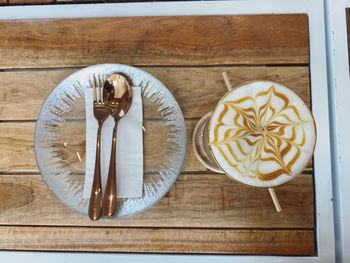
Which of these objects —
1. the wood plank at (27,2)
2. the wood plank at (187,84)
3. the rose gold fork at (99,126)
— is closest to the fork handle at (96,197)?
the rose gold fork at (99,126)

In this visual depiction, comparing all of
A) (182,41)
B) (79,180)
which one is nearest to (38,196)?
(79,180)

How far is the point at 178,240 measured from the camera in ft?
1.98

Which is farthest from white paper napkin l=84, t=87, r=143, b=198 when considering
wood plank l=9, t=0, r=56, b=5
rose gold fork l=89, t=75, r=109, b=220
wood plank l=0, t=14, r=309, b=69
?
wood plank l=9, t=0, r=56, b=5

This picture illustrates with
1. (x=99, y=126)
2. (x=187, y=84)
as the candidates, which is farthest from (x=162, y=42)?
(x=99, y=126)

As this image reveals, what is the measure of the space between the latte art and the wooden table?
0.62ft

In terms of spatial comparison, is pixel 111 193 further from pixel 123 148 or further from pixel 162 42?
pixel 162 42

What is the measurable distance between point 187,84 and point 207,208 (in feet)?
0.93

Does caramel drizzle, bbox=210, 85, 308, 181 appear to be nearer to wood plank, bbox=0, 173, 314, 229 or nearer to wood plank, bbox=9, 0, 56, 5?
wood plank, bbox=0, 173, 314, 229

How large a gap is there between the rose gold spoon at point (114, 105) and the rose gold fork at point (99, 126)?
11mm

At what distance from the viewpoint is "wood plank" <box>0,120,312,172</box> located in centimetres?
58

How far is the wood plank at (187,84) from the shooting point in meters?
0.61

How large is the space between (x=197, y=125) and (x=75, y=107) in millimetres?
268

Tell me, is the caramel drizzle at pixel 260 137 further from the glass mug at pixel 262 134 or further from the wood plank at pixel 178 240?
the wood plank at pixel 178 240

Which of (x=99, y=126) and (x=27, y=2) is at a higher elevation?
(x=27, y=2)
